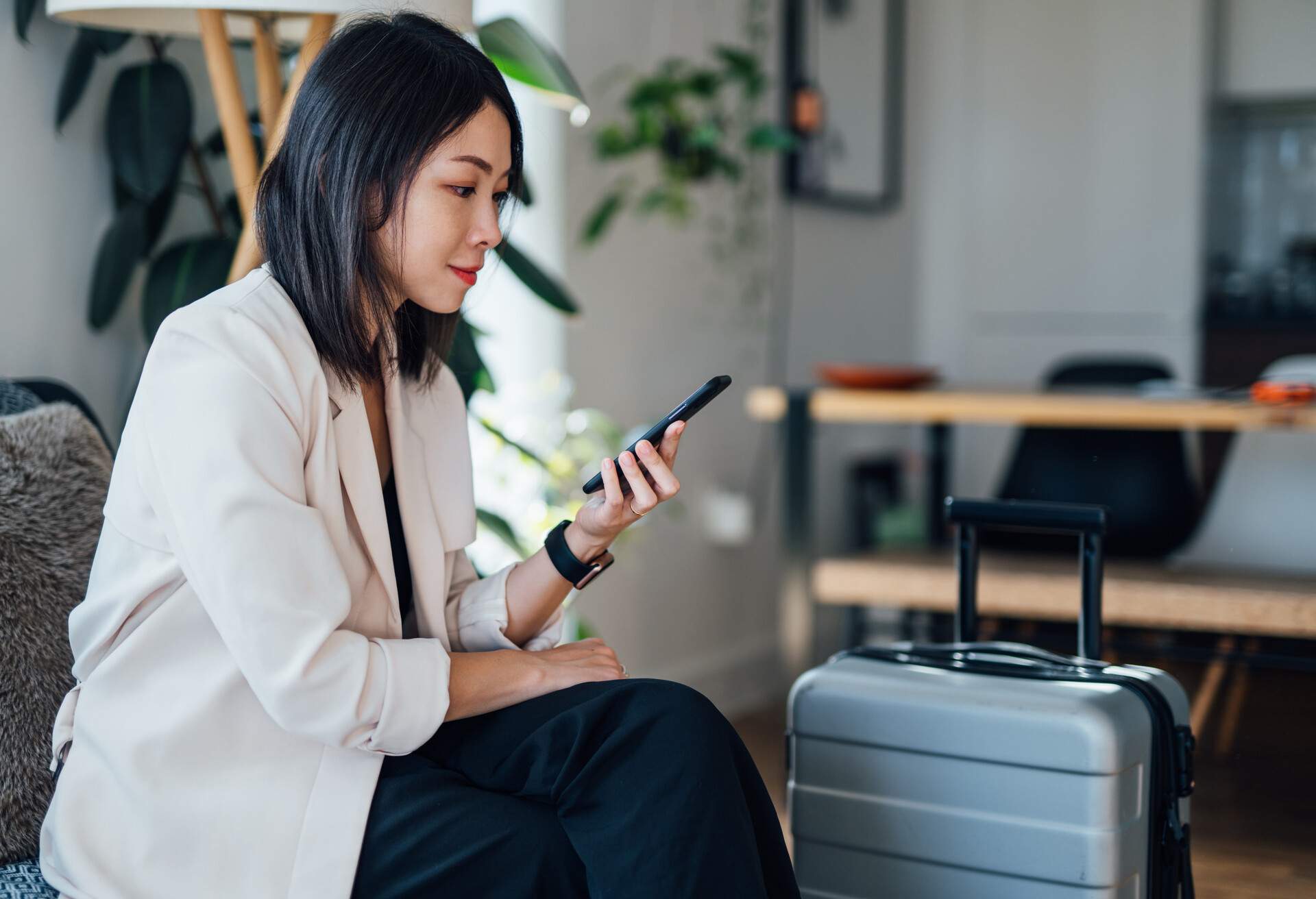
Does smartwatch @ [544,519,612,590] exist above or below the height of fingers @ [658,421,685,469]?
below

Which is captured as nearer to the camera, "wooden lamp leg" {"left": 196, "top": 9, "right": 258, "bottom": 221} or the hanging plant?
"wooden lamp leg" {"left": 196, "top": 9, "right": 258, "bottom": 221}

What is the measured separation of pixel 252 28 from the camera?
181 cm

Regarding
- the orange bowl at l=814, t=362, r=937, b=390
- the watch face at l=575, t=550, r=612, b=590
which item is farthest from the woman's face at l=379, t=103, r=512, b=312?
the orange bowl at l=814, t=362, r=937, b=390

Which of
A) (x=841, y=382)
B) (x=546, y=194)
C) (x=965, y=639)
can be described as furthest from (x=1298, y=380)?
(x=546, y=194)

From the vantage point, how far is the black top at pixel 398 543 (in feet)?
4.49

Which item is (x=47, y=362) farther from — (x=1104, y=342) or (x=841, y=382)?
(x=1104, y=342)

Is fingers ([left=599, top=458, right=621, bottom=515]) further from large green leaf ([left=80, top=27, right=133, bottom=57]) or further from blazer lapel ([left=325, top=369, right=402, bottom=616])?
large green leaf ([left=80, top=27, right=133, bottom=57])

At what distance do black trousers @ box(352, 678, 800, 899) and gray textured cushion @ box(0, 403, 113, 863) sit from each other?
347 mm

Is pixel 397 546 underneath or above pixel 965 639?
above

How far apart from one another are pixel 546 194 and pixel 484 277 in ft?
0.94

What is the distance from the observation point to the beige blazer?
3.58ft

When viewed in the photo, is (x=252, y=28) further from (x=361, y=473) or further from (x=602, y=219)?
(x=602, y=219)

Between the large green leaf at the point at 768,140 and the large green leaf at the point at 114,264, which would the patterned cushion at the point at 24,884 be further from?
the large green leaf at the point at 768,140

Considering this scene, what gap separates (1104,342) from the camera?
4.77 m
